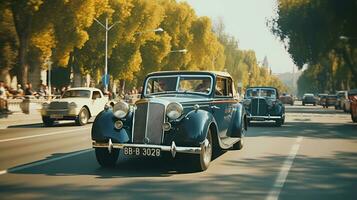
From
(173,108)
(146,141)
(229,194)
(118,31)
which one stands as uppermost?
(118,31)

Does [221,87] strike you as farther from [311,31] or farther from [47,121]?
[311,31]

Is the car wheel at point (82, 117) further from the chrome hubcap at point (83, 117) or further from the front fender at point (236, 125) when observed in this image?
the front fender at point (236, 125)

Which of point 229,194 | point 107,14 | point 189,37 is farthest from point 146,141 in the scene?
point 189,37

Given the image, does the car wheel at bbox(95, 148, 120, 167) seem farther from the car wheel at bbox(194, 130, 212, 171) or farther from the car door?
the car door

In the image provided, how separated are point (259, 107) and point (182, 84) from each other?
1073 cm

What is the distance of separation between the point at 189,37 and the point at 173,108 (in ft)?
208

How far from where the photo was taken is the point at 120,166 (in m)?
9.16

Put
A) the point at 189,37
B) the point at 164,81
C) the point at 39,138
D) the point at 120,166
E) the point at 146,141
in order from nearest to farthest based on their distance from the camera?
the point at 146,141 → the point at 120,166 → the point at 164,81 → the point at 39,138 → the point at 189,37

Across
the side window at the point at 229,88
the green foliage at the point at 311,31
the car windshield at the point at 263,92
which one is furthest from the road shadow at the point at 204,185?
the green foliage at the point at 311,31

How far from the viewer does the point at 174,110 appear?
8.40m

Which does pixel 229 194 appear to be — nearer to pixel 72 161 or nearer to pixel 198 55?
pixel 72 161

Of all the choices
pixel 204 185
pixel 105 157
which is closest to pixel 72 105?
pixel 105 157

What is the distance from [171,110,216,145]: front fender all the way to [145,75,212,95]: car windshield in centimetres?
163

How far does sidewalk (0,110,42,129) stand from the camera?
21609mm
